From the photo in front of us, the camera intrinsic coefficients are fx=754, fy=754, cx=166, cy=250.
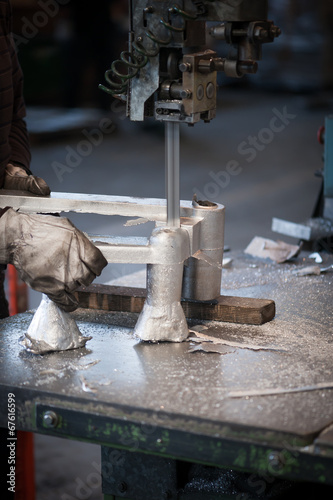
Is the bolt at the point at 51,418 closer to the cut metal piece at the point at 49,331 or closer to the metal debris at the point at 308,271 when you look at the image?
the cut metal piece at the point at 49,331

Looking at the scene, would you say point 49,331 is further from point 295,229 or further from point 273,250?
point 295,229

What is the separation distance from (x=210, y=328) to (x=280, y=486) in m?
0.35

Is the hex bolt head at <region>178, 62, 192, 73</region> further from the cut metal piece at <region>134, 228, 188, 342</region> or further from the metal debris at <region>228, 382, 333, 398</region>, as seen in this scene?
the metal debris at <region>228, 382, 333, 398</region>

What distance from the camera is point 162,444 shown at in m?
1.21

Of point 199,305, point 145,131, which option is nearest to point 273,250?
point 199,305

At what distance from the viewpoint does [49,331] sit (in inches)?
58.4

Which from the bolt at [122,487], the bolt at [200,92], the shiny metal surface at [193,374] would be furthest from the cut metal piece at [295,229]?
the bolt at [122,487]

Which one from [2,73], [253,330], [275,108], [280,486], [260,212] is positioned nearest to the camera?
[280,486]

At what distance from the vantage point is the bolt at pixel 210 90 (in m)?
1.48

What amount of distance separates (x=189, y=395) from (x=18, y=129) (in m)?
0.99

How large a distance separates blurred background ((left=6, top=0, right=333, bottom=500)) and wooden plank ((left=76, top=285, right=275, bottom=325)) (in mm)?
2189

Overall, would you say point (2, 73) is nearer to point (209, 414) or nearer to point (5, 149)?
point (5, 149)

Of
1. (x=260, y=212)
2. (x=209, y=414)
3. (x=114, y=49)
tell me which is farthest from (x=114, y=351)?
(x=114, y=49)

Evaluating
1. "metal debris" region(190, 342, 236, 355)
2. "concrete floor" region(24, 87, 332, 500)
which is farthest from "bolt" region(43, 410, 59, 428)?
"concrete floor" region(24, 87, 332, 500)
